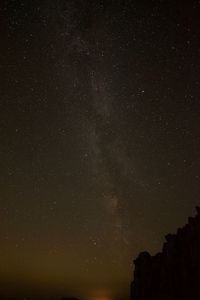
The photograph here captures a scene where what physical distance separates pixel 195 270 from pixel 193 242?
5.51 m

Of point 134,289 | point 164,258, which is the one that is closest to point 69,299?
point 134,289

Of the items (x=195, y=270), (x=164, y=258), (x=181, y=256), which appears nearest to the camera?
(x=195, y=270)

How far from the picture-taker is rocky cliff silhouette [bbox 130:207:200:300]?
69625 mm

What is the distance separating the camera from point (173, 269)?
75.6 metres

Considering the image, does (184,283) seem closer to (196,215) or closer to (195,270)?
(195,270)

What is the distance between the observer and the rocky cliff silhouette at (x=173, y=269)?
69.6m

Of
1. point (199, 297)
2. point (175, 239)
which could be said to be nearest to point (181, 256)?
point (175, 239)

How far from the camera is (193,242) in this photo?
7250cm

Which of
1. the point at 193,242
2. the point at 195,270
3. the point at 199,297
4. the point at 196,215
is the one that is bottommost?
the point at 199,297

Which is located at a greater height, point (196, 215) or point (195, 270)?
point (196, 215)

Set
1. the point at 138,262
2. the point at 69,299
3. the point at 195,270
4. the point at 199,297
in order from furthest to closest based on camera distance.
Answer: the point at 69,299
the point at 138,262
the point at 195,270
the point at 199,297

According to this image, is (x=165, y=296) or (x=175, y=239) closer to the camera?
(x=165, y=296)

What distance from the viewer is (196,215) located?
73625 millimetres

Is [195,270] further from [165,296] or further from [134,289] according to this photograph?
[134,289]
